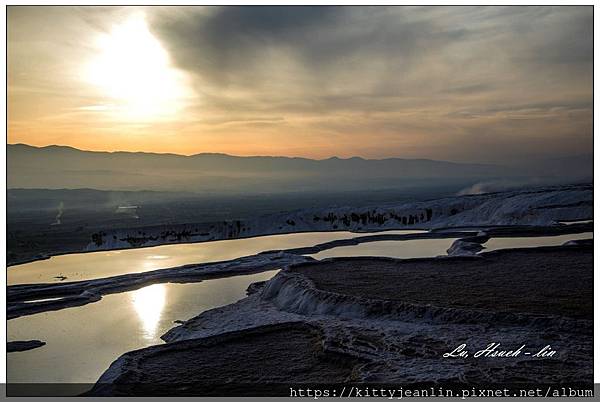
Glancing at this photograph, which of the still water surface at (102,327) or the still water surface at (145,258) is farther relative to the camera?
the still water surface at (145,258)

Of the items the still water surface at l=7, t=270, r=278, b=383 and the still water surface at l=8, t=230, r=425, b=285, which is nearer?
the still water surface at l=7, t=270, r=278, b=383

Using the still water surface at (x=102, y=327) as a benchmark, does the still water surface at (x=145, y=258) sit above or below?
above

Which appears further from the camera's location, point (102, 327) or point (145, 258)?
point (145, 258)

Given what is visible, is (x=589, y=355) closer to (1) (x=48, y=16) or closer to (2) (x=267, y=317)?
(2) (x=267, y=317)

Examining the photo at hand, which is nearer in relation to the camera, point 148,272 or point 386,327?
point 386,327

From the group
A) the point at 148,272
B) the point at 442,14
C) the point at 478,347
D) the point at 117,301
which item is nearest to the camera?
the point at 478,347

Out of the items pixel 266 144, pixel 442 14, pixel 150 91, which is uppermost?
pixel 442 14

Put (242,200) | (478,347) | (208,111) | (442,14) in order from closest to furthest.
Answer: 1. (478,347)
2. (442,14)
3. (208,111)
4. (242,200)

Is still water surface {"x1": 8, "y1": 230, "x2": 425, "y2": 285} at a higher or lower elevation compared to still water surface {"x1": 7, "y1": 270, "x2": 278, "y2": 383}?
higher

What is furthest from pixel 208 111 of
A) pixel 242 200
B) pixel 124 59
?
pixel 242 200

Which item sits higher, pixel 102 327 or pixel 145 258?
pixel 145 258

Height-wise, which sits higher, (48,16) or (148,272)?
(48,16)
